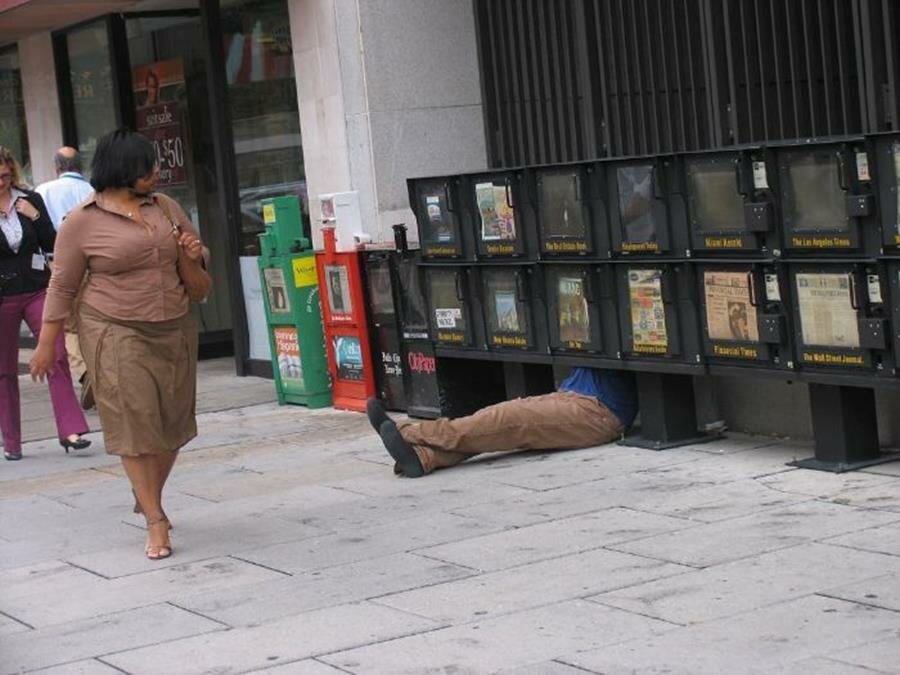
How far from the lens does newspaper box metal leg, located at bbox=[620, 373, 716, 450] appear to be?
852 cm

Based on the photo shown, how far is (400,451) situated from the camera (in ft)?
27.4

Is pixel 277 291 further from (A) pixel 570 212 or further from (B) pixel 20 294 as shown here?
(A) pixel 570 212

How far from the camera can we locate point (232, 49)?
513 inches

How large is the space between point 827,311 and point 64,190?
658cm

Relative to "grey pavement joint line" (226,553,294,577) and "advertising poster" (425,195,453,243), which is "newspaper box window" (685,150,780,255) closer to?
"advertising poster" (425,195,453,243)

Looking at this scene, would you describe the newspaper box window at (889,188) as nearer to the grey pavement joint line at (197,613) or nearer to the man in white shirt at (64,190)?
the grey pavement joint line at (197,613)

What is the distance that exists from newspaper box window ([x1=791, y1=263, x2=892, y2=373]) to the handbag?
265 cm

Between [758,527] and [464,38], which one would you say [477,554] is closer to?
[758,527]

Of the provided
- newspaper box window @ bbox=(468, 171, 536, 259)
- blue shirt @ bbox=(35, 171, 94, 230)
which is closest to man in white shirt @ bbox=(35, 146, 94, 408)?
blue shirt @ bbox=(35, 171, 94, 230)

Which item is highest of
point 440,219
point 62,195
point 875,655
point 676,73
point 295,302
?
point 676,73

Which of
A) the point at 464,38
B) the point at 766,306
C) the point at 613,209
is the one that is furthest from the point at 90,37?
the point at 766,306

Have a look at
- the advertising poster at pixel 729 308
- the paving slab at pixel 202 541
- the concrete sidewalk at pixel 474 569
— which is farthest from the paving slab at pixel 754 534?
the paving slab at pixel 202 541

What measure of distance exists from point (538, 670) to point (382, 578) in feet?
4.74

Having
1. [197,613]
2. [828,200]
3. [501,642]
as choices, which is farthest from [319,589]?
[828,200]
